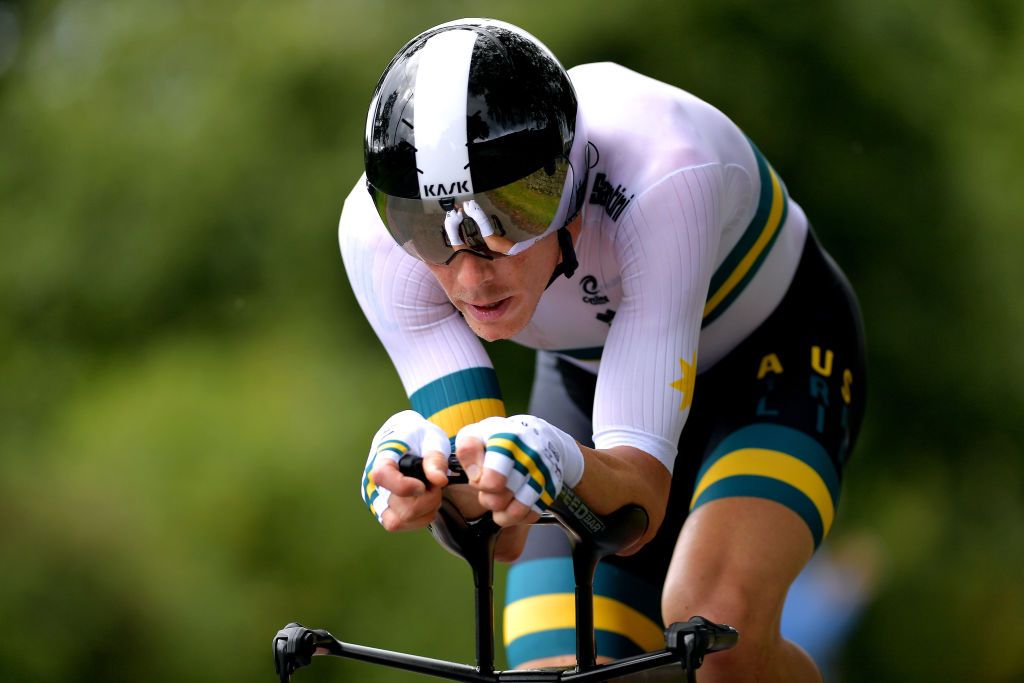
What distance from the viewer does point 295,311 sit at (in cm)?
627

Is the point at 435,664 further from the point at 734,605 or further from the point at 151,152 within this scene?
the point at 151,152

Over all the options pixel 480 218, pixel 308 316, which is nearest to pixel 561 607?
pixel 480 218

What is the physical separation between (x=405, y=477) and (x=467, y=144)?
22.0 inches

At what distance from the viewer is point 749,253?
304cm

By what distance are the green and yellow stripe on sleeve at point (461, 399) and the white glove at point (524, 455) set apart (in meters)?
0.65

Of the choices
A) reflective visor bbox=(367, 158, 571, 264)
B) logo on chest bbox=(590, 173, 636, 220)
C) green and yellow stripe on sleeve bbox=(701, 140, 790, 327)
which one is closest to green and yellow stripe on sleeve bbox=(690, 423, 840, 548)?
green and yellow stripe on sleeve bbox=(701, 140, 790, 327)

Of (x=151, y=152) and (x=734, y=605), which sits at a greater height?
(x=151, y=152)

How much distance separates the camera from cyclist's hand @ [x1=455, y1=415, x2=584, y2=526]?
1.89 metres

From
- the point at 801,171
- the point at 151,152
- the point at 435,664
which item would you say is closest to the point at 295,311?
the point at 151,152

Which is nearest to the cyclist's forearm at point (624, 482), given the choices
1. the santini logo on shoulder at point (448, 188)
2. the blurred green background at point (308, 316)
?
the santini logo on shoulder at point (448, 188)

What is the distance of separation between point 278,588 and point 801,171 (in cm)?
290

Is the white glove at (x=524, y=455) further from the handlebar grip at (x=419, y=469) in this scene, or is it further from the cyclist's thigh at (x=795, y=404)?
the cyclist's thigh at (x=795, y=404)

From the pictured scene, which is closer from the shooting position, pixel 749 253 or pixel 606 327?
pixel 606 327

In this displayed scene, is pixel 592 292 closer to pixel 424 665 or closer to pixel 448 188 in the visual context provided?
pixel 448 188
